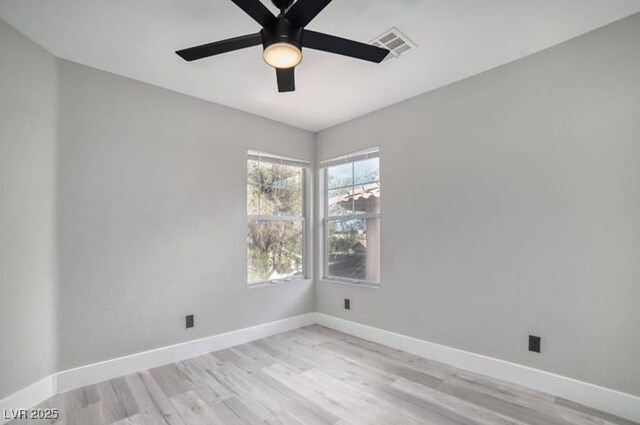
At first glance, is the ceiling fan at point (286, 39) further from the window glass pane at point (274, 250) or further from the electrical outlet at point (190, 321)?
the electrical outlet at point (190, 321)

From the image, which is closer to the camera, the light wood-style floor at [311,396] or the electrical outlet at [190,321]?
the light wood-style floor at [311,396]

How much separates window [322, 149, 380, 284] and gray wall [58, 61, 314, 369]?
1.02m

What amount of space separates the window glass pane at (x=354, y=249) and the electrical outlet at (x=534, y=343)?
1.46 meters

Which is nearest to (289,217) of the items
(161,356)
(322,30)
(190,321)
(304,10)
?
(190,321)

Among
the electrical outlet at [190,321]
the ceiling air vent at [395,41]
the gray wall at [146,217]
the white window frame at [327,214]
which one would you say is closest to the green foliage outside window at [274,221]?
the gray wall at [146,217]

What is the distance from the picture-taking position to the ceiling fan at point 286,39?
1.40m

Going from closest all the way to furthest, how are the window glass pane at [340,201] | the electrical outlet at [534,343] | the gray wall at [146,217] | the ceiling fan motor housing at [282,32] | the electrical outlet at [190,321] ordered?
1. the ceiling fan motor housing at [282,32]
2. the electrical outlet at [534,343]
3. the gray wall at [146,217]
4. the electrical outlet at [190,321]
5. the window glass pane at [340,201]

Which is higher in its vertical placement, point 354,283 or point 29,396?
point 354,283

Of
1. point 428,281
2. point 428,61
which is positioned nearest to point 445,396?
point 428,281

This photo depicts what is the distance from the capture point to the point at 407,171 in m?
3.11

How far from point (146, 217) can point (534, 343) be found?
11.0 feet

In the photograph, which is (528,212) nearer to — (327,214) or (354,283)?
(354,283)

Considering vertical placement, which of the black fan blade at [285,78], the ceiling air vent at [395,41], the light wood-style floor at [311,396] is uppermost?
the ceiling air vent at [395,41]

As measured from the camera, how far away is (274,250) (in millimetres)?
3727
